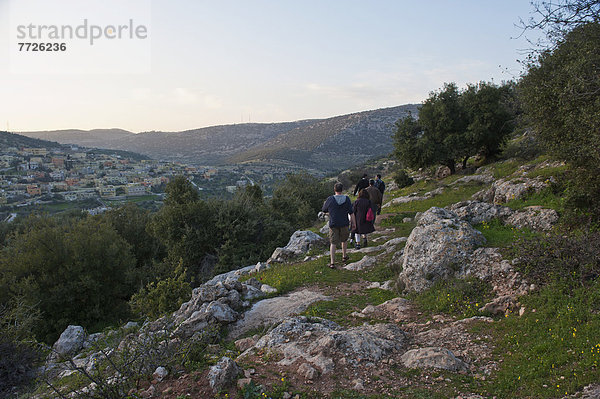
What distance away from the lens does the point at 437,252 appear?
26.2 ft

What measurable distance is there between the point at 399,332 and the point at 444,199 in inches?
589

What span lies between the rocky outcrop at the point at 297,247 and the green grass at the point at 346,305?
18.5 ft

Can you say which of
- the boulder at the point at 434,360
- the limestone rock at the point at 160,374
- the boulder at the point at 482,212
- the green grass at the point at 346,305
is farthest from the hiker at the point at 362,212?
the limestone rock at the point at 160,374

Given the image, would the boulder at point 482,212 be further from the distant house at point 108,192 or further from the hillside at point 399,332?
the distant house at point 108,192

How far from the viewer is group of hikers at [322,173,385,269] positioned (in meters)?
10.1

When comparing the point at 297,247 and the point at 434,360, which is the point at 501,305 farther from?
the point at 297,247

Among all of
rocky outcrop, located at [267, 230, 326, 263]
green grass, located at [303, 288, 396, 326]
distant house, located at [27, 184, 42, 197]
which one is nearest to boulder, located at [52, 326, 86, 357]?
rocky outcrop, located at [267, 230, 326, 263]

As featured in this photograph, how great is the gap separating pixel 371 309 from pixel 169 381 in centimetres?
453

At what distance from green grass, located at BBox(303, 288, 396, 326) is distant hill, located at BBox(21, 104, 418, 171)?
91192mm

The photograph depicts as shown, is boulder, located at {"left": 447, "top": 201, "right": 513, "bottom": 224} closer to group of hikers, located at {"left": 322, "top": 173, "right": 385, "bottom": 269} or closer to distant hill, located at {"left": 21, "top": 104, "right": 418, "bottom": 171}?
group of hikers, located at {"left": 322, "top": 173, "right": 385, "bottom": 269}

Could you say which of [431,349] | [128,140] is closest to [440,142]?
[431,349]

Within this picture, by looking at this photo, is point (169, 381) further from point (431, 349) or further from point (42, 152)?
point (42, 152)

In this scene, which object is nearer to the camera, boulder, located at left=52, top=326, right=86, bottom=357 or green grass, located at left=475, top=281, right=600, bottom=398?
green grass, located at left=475, top=281, right=600, bottom=398

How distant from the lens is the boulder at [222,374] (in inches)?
162
